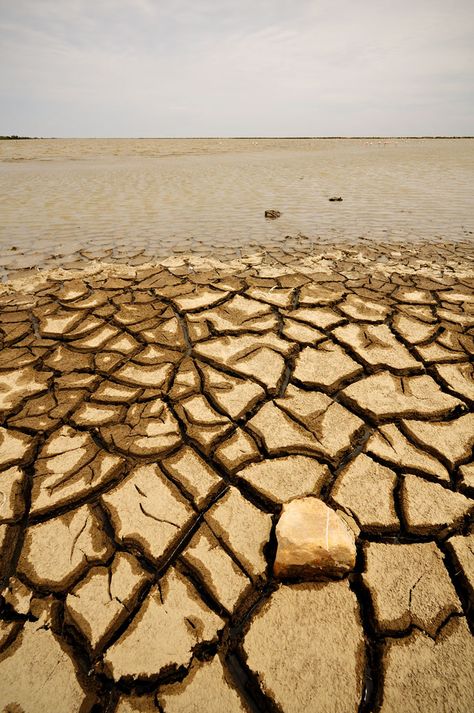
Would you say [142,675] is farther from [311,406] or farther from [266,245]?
[266,245]

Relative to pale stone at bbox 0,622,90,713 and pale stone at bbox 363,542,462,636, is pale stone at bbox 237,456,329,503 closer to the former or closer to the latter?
pale stone at bbox 363,542,462,636

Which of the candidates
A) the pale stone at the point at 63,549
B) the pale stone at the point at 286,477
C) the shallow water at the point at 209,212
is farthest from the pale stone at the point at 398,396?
the shallow water at the point at 209,212

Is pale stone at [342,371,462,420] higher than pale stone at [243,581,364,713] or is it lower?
higher

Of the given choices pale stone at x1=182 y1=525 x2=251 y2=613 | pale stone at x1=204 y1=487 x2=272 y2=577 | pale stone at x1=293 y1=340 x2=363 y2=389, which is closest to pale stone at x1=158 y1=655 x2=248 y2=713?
pale stone at x1=182 y1=525 x2=251 y2=613

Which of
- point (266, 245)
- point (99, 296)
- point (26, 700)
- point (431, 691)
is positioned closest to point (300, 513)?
point (431, 691)

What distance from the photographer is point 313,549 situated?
102 centimetres

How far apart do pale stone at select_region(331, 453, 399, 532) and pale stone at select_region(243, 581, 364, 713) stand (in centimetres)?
25

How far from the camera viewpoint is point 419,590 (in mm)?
1022

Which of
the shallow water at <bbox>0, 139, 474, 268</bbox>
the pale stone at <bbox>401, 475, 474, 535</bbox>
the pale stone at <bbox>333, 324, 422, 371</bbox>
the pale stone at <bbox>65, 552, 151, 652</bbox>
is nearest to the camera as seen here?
the pale stone at <bbox>65, 552, 151, 652</bbox>

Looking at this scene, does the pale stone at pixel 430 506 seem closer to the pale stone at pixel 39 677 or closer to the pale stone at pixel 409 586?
the pale stone at pixel 409 586

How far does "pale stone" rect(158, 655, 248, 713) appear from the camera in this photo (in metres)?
0.83

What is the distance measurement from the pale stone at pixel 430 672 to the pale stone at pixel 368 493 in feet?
1.00

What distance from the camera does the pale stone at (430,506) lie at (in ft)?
3.88

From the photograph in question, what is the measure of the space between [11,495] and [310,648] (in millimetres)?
1134
